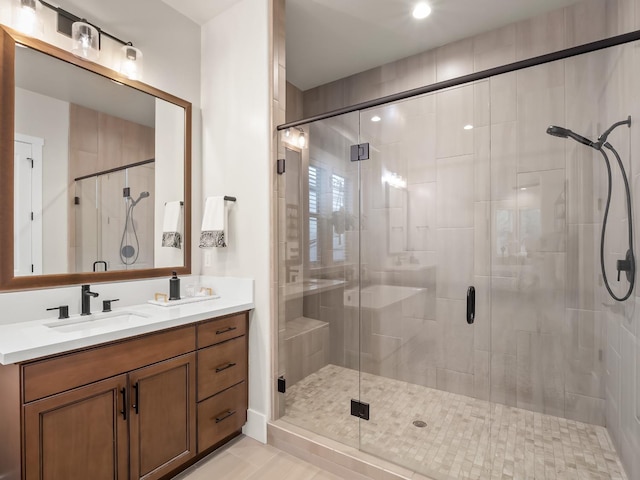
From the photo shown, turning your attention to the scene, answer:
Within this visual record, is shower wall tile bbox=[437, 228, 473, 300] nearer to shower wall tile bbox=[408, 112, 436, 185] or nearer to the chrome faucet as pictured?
shower wall tile bbox=[408, 112, 436, 185]

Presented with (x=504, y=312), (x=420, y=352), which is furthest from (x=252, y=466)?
(x=504, y=312)

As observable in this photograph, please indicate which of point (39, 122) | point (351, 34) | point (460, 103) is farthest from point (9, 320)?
point (351, 34)

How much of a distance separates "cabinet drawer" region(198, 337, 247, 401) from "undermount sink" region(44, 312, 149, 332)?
42 centimetres


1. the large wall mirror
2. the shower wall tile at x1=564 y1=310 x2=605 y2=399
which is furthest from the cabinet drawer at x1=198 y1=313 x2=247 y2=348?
the shower wall tile at x1=564 y1=310 x2=605 y2=399

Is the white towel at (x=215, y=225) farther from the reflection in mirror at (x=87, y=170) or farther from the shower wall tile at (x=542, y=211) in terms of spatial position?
the shower wall tile at (x=542, y=211)

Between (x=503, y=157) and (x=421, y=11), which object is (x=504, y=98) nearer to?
(x=503, y=157)

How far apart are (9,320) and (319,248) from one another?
1.75m

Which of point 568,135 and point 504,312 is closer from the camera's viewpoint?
point 568,135

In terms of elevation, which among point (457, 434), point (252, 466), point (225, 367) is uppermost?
point (225, 367)

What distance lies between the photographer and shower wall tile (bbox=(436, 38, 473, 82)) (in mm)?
2676

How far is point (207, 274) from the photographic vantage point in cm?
250

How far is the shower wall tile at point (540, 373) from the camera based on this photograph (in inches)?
70.5

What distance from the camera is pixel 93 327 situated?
159 centimetres

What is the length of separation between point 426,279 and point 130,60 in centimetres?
248
